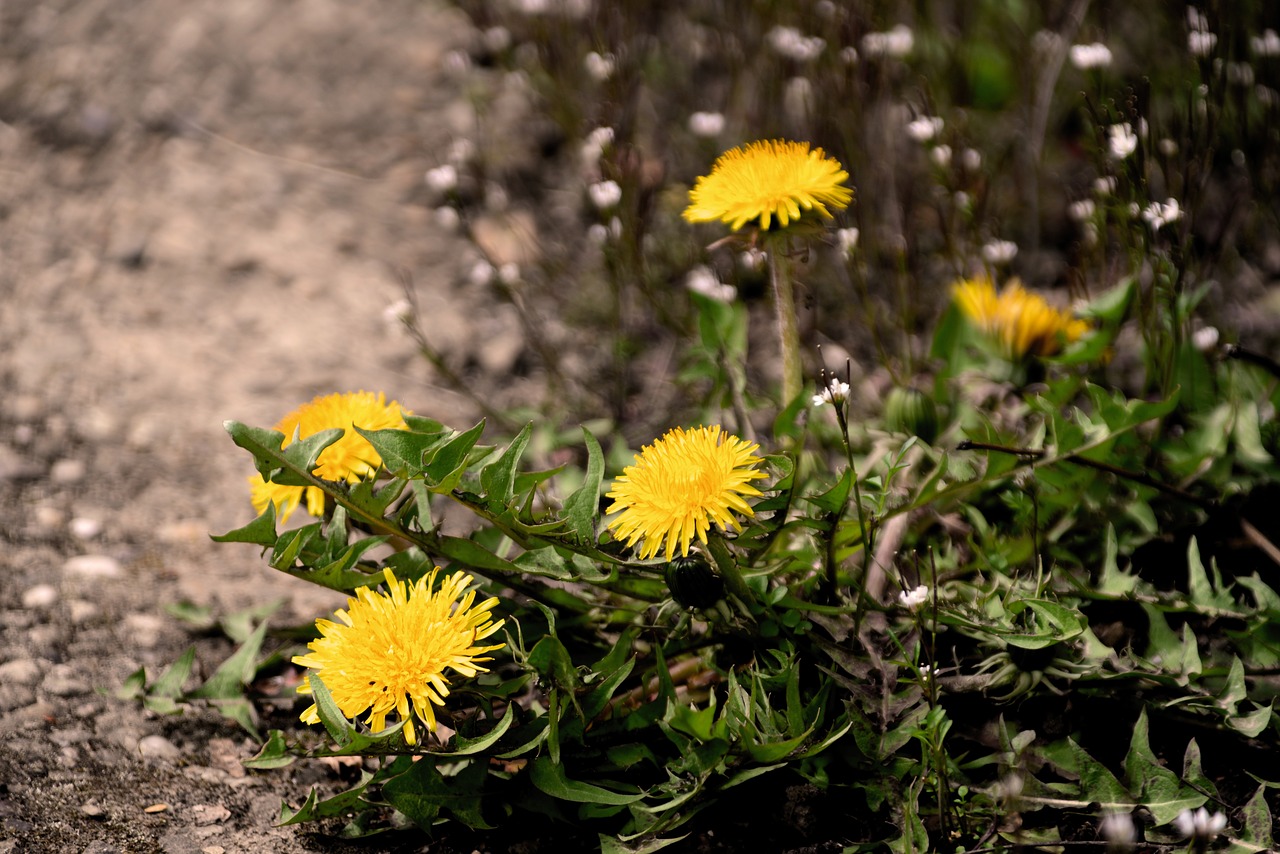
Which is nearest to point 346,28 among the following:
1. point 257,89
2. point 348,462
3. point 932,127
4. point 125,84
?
point 257,89

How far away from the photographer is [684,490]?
4.66ft

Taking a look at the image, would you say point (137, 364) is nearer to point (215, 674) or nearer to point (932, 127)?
point (215, 674)

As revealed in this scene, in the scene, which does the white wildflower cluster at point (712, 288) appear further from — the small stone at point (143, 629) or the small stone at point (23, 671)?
the small stone at point (23, 671)

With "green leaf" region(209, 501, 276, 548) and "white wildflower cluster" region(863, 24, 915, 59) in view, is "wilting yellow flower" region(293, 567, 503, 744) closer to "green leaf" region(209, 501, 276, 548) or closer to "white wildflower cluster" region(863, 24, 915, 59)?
"green leaf" region(209, 501, 276, 548)

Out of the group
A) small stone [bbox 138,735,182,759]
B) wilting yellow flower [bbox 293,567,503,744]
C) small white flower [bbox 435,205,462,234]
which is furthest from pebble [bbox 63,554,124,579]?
small white flower [bbox 435,205,462,234]

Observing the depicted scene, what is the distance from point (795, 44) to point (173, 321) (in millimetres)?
1832

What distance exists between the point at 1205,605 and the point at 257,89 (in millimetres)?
3095

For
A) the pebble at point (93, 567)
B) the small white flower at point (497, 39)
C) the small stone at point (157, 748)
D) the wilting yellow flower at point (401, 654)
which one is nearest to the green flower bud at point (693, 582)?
the wilting yellow flower at point (401, 654)

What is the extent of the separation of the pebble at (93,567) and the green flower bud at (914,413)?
61.7 inches

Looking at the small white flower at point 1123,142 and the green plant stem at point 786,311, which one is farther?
the small white flower at point 1123,142

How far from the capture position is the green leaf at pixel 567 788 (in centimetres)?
148

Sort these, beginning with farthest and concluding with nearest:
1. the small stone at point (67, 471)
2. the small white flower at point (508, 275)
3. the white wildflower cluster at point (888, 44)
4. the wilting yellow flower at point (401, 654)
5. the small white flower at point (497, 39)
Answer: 1. the small white flower at point (497, 39)
2. the white wildflower cluster at point (888, 44)
3. the small white flower at point (508, 275)
4. the small stone at point (67, 471)
5. the wilting yellow flower at point (401, 654)

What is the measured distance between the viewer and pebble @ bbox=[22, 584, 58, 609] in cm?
197

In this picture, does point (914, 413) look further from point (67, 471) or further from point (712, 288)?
point (67, 471)
